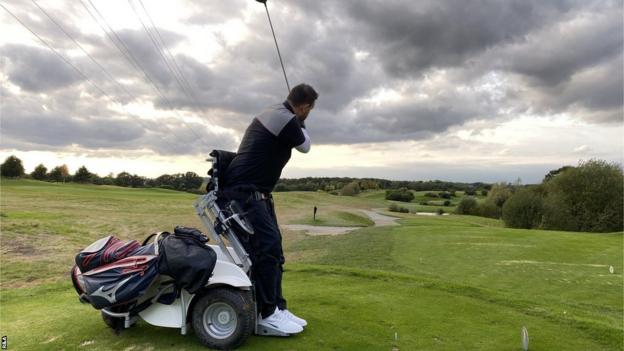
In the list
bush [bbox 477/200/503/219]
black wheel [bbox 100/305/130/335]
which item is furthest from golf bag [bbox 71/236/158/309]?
bush [bbox 477/200/503/219]

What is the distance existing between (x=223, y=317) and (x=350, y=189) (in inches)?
4141

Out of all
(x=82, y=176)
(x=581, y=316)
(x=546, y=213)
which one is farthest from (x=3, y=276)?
(x=82, y=176)

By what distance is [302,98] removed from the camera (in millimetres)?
4945

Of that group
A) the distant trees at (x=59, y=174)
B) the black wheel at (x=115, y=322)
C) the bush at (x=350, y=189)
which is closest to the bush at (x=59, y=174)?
the distant trees at (x=59, y=174)

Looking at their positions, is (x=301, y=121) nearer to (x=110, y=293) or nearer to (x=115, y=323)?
(x=110, y=293)

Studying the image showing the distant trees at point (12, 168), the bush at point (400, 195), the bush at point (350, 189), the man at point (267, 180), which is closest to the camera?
the man at point (267, 180)

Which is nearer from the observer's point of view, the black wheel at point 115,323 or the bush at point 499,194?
the black wheel at point 115,323

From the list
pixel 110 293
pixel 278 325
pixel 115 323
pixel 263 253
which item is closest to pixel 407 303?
pixel 278 325

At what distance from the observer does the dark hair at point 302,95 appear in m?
4.94

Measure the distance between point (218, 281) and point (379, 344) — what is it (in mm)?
1824

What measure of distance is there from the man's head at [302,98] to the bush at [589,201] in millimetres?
49103

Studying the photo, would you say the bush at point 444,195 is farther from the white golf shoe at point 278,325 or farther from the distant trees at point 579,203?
the white golf shoe at point 278,325

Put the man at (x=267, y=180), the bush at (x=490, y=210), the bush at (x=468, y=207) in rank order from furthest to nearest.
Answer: the bush at (x=468, y=207)
the bush at (x=490, y=210)
the man at (x=267, y=180)

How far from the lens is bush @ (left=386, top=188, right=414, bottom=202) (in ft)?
351
